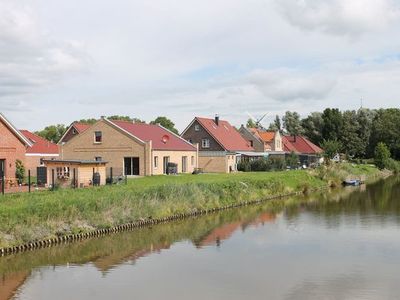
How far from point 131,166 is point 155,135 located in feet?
16.4

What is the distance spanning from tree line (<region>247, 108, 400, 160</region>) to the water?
7568 centimetres

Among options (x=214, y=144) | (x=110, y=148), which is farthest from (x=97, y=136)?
(x=214, y=144)

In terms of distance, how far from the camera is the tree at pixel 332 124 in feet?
365

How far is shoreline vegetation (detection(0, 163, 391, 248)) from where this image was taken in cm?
2484

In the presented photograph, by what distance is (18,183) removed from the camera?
3975 cm

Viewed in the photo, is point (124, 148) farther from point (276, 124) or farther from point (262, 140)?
point (276, 124)

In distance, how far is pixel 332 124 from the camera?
112 m

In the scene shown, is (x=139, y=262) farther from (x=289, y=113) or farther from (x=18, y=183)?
(x=289, y=113)

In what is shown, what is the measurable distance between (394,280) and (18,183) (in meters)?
27.6

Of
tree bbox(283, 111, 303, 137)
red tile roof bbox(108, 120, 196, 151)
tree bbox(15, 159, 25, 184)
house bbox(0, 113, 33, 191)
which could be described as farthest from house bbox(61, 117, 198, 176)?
tree bbox(283, 111, 303, 137)

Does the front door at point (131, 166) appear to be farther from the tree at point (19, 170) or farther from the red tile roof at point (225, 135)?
the red tile roof at point (225, 135)

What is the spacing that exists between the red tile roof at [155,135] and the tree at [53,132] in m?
54.6

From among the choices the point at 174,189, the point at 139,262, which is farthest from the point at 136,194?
the point at 139,262

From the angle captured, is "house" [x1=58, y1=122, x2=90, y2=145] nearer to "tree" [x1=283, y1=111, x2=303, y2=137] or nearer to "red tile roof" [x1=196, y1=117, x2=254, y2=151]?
"red tile roof" [x1=196, y1=117, x2=254, y2=151]
